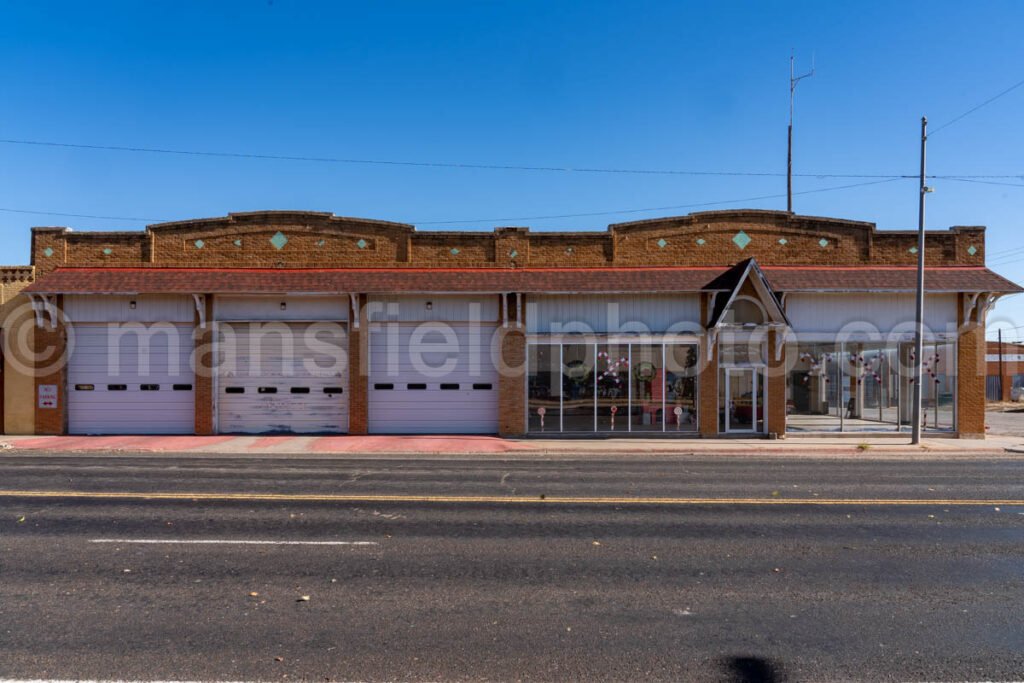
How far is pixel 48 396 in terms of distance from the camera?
20828mm

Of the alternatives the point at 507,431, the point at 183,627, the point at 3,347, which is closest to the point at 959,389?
the point at 507,431

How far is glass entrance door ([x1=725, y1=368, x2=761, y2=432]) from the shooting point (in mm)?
20781

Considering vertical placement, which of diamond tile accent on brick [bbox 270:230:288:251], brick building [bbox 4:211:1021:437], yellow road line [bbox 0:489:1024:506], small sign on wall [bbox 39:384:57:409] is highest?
diamond tile accent on brick [bbox 270:230:288:251]

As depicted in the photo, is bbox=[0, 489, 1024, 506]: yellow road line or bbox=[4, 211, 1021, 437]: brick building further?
bbox=[4, 211, 1021, 437]: brick building

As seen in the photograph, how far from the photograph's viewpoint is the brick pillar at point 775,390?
20531 millimetres

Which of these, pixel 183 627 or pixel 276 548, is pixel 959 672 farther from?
pixel 276 548

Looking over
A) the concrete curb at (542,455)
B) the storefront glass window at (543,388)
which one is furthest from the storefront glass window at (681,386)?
the storefront glass window at (543,388)

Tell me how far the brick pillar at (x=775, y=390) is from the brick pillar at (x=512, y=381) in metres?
7.87

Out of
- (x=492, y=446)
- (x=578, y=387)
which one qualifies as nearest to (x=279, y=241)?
(x=492, y=446)

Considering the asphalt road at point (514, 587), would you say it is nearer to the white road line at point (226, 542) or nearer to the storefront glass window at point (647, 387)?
the white road line at point (226, 542)

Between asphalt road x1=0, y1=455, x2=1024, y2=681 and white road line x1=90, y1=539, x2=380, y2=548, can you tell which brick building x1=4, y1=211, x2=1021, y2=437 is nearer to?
asphalt road x1=0, y1=455, x2=1024, y2=681

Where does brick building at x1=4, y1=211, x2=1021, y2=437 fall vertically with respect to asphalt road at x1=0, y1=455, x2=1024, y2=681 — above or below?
above

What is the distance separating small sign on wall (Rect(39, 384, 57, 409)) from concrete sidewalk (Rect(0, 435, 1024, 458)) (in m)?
1.11

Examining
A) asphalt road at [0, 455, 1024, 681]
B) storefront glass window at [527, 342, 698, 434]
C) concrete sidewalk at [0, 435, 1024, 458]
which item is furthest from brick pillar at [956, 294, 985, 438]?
asphalt road at [0, 455, 1024, 681]
